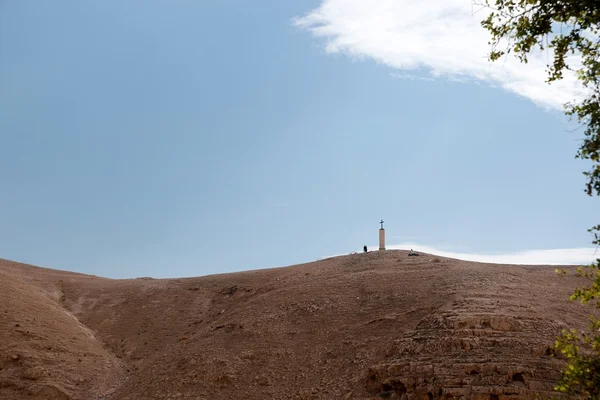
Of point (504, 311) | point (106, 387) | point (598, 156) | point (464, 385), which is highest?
point (598, 156)

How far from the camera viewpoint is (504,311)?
1688 cm

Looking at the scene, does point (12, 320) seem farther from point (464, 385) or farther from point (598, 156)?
point (598, 156)

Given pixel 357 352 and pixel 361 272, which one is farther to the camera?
pixel 361 272

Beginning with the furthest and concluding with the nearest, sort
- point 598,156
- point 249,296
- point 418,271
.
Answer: point 249,296
point 418,271
point 598,156

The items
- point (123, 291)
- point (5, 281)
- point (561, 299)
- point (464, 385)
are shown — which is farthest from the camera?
point (123, 291)

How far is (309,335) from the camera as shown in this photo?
19781mm

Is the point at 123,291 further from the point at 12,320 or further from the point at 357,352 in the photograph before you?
the point at 357,352

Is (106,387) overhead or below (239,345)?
below

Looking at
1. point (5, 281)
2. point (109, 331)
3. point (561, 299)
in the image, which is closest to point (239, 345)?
point (109, 331)

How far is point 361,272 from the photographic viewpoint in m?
24.3

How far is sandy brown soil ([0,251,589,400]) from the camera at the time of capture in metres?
15.2

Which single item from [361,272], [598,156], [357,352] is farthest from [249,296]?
[598,156]

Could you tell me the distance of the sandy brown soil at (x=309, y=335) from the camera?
1518 centimetres

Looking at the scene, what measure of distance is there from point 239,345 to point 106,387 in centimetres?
477
